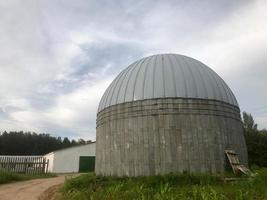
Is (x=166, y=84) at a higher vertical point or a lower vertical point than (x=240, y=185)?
higher

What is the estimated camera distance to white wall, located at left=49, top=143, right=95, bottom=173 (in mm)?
37328

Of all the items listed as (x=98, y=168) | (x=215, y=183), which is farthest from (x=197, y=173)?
(x=98, y=168)

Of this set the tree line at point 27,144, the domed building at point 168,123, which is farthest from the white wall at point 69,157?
the tree line at point 27,144

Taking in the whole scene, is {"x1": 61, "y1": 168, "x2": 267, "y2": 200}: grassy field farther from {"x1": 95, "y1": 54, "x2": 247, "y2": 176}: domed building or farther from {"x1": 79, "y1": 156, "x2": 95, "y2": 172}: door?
{"x1": 79, "y1": 156, "x2": 95, "y2": 172}: door

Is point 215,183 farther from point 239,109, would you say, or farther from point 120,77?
point 120,77

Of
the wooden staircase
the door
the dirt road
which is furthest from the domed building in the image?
the door

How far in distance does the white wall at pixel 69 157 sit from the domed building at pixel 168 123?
62.1 ft

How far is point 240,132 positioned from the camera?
775 inches

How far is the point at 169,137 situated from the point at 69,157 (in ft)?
77.4

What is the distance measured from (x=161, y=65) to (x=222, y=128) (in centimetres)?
508

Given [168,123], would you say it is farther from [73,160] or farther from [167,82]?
[73,160]

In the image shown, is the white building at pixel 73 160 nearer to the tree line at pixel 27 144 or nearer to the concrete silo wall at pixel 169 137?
the concrete silo wall at pixel 169 137

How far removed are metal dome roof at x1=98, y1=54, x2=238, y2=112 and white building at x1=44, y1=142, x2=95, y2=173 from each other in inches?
729

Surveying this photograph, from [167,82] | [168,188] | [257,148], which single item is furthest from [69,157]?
[168,188]
